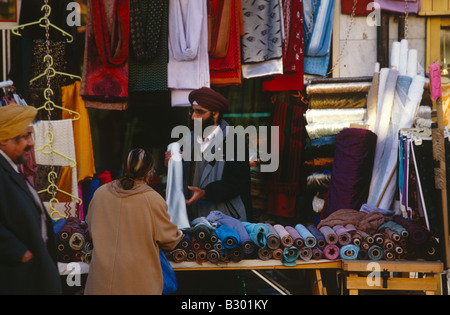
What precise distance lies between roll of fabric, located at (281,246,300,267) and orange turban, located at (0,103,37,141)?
75.0 inches

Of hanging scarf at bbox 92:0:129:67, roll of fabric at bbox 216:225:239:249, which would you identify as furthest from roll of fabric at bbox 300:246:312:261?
hanging scarf at bbox 92:0:129:67

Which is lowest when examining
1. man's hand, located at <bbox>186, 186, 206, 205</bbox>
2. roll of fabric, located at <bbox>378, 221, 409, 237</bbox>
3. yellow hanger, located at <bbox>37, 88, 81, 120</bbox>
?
roll of fabric, located at <bbox>378, 221, 409, 237</bbox>

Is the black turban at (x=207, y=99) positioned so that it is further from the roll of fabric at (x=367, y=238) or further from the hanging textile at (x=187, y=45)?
the roll of fabric at (x=367, y=238)

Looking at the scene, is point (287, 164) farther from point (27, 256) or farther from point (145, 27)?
point (27, 256)

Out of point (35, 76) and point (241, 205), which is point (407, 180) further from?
point (35, 76)

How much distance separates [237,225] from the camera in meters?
4.25

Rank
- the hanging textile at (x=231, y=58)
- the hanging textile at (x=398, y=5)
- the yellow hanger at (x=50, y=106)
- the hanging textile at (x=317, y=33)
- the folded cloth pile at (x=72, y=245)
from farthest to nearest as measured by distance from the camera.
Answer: the hanging textile at (x=398, y=5) < the hanging textile at (x=317, y=33) < the hanging textile at (x=231, y=58) < the yellow hanger at (x=50, y=106) < the folded cloth pile at (x=72, y=245)

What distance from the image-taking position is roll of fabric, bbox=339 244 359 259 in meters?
4.20

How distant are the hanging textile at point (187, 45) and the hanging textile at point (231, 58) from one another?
12 cm

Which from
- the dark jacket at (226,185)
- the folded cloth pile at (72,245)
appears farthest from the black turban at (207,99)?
the folded cloth pile at (72,245)

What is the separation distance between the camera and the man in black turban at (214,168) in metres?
4.62

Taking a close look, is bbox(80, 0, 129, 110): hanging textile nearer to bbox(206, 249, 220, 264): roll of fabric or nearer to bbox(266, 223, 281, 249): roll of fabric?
bbox(206, 249, 220, 264): roll of fabric

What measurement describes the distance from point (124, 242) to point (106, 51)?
236 centimetres
